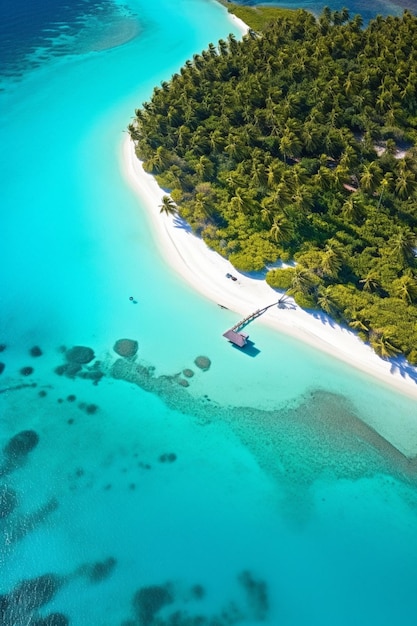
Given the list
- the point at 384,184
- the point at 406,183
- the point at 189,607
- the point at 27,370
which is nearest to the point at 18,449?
the point at 27,370

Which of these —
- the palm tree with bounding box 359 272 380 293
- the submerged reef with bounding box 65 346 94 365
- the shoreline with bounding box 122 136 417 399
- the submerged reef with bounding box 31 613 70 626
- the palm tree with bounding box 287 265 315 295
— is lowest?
the submerged reef with bounding box 31 613 70 626

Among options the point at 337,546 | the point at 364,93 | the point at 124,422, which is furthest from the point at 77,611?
the point at 364,93

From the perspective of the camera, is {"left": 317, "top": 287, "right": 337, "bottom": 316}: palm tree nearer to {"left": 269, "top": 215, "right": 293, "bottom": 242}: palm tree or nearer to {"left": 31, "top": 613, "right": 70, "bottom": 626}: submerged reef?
{"left": 269, "top": 215, "right": 293, "bottom": 242}: palm tree

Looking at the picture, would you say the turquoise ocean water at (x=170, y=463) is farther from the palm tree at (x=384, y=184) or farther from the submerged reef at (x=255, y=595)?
the palm tree at (x=384, y=184)

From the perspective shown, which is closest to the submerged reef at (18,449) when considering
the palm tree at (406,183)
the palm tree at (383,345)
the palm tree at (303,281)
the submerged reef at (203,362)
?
the submerged reef at (203,362)

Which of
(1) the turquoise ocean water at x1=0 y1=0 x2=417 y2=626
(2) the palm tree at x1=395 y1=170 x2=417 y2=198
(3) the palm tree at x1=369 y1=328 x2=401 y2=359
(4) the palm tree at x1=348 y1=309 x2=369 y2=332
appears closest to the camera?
(1) the turquoise ocean water at x1=0 y1=0 x2=417 y2=626

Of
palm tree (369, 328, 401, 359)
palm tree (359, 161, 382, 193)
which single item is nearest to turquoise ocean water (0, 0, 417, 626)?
palm tree (369, 328, 401, 359)

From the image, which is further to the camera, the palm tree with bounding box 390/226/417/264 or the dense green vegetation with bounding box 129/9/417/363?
the palm tree with bounding box 390/226/417/264
